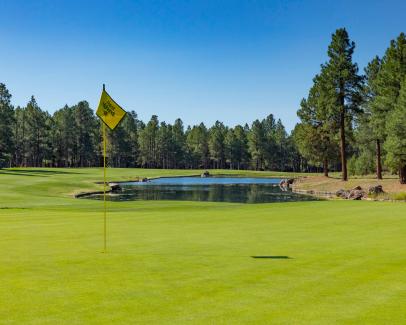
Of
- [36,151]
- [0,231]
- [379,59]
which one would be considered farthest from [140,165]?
[0,231]

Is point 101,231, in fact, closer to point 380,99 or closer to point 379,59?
point 380,99

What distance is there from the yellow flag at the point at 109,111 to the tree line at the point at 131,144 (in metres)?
145

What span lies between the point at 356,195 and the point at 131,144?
138063 mm

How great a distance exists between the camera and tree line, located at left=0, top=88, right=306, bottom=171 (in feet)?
523

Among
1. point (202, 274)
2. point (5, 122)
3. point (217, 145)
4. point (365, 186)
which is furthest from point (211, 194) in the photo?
point (217, 145)

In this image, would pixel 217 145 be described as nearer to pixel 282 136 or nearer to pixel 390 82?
pixel 282 136

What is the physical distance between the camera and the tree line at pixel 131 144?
159375 mm

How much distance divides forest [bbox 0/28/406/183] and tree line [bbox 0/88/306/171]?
35 cm

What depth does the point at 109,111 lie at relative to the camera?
16.5m

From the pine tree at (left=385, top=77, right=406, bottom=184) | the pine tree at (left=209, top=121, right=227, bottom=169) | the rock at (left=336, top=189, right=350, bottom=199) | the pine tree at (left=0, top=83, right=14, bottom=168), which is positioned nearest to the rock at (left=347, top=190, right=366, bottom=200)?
the rock at (left=336, top=189, right=350, bottom=199)

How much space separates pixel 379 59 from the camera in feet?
258

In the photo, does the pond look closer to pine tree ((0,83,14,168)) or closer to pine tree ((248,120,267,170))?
pine tree ((0,83,14,168))

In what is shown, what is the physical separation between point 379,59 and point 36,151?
4639 inches

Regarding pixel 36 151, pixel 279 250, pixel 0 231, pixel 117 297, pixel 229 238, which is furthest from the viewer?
pixel 36 151
